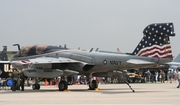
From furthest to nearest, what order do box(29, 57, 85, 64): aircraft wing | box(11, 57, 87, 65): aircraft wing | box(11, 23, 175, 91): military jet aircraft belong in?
1. box(29, 57, 85, 64): aircraft wing
2. box(11, 57, 87, 65): aircraft wing
3. box(11, 23, 175, 91): military jet aircraft

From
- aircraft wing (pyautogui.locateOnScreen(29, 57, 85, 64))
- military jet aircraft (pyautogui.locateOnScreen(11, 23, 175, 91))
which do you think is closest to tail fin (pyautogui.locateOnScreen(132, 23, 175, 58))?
military jet aircraft (pyautogui.locateOnScreen(11, 23, 175, 91))

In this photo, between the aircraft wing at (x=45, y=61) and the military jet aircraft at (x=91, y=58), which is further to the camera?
the aircraft wing at (x=45, y=61)

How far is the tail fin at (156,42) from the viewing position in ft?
69.2

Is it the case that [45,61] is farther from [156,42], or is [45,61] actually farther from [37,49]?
[156,42]

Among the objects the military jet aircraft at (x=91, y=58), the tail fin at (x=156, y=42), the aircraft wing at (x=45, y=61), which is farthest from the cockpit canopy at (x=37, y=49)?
the tail fin at (x=156, y=42)

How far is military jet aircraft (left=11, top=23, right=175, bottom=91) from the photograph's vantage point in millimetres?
21281

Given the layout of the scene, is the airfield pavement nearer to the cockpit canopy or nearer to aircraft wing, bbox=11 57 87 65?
aircraft wing, bbox=11 57 87 65

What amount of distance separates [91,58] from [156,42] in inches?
163

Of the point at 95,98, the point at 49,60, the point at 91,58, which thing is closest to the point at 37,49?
the point at 49,60

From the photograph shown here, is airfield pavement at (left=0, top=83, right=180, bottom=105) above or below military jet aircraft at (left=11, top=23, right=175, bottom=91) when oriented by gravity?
below

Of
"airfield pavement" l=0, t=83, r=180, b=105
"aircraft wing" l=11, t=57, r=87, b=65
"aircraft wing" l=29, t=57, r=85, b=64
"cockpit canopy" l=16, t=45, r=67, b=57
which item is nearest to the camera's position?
"airfield pavement" l=0, t=83, r=180, b=105

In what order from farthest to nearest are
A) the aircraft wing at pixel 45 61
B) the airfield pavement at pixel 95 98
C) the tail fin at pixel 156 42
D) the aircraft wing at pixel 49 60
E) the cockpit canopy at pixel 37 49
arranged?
the cockpit canopy at pixel 37 49 → the aircraft wing at pixel 49 60 → the aircraft wing at pixel 45 61 → the tail fin at pixel 156 42 → the airfield pavement at pixel 95 98

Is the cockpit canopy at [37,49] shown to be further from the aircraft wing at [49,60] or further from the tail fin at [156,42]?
the tail fin at [156,42]

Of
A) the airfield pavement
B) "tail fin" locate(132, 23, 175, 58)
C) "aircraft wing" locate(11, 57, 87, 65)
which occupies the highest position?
"tail fin" locate(132, 23, 175, 58)
